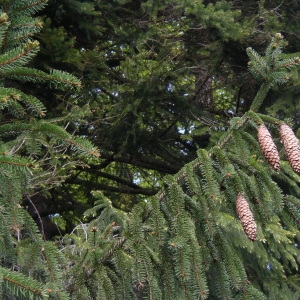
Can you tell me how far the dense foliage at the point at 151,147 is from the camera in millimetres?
2168

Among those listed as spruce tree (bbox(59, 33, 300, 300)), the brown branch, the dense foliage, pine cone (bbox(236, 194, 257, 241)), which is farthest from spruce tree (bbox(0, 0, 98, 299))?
the brown branch

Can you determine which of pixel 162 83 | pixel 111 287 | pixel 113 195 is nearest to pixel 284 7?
pixel 162 83

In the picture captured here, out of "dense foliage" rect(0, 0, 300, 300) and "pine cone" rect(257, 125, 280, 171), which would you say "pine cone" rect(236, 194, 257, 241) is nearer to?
"dense foliage" rect(0, 0, 300, 300)

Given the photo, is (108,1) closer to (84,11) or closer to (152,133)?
(84,11)

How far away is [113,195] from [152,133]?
1444 millimetres

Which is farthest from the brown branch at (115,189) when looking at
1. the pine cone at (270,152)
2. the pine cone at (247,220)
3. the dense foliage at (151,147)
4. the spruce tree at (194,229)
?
the pine cone at (270,152)

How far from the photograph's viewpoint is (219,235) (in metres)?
2.52

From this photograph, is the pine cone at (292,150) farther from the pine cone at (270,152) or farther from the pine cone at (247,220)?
the pine cone at (247,220)

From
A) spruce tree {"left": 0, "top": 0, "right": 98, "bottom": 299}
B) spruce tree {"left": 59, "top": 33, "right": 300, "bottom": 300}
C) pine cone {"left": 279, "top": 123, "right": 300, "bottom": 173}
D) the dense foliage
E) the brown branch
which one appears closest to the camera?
spruce tree {"left": 0, "top": 0, "right": 98, "bottom": 299}

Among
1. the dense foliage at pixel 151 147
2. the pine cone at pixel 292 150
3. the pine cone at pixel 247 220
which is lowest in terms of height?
the dense foliage at pixel 151 147

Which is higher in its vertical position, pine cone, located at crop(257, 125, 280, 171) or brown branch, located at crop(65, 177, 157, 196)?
pine cone, located at crop(257, 125, 280, 171)

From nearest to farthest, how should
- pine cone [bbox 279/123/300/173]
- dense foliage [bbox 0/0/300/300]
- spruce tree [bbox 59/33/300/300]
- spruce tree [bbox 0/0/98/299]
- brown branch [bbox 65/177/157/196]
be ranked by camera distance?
1. spruce tree [bbox 0/0/98/299]
2. pine cone [bbox 279/123/300/173]
3. dense foliage [bbox 0/0/300/300]
4. spruce tree [bbox 59/33/300/300]
5. brown branch [bbox 65/177/157/196]

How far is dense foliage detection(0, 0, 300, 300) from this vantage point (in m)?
2.17

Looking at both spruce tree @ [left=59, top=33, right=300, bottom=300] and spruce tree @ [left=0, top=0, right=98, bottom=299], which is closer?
spruce tree @ [left=0, top=0, right=98, bottom=299]
